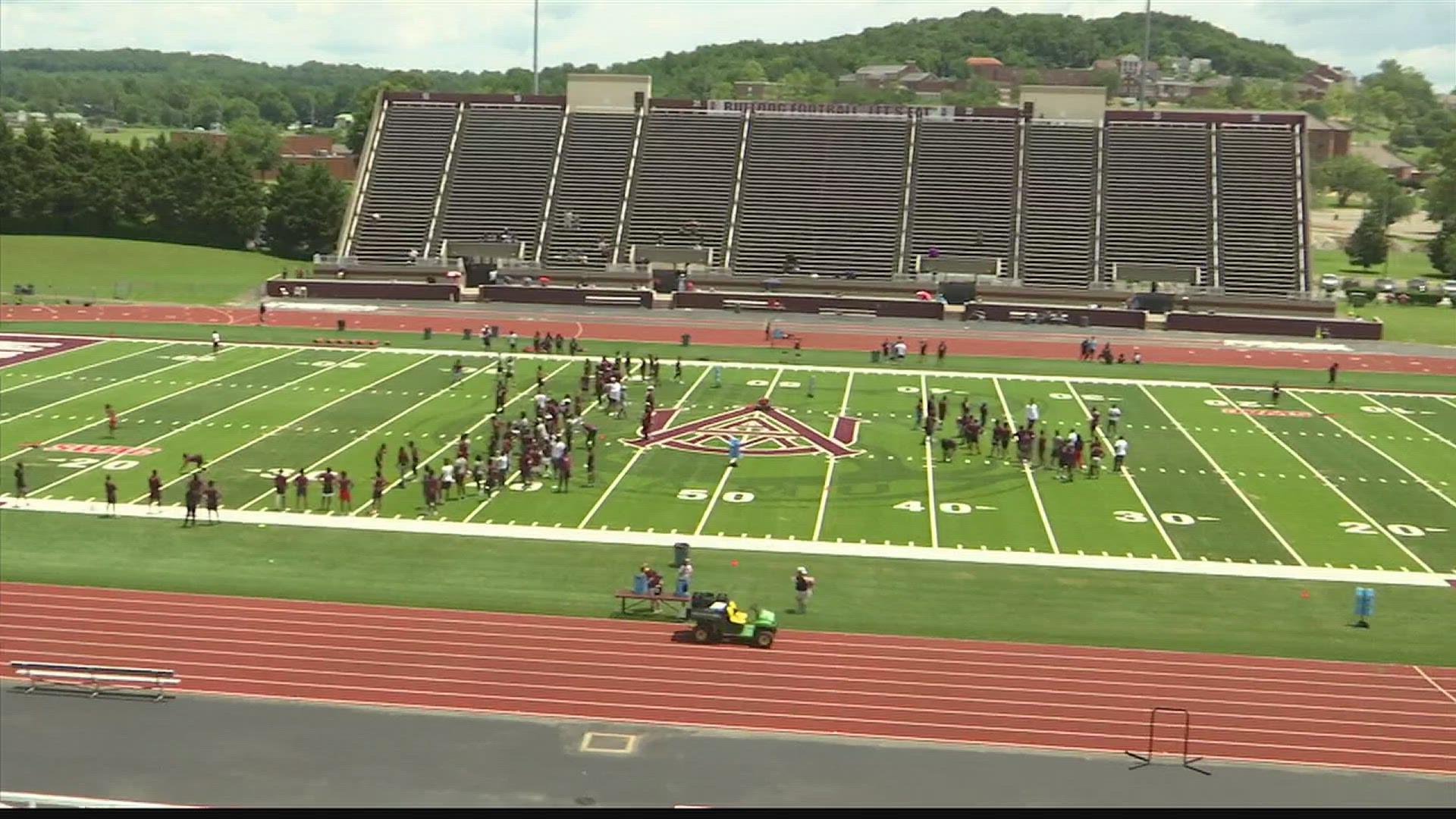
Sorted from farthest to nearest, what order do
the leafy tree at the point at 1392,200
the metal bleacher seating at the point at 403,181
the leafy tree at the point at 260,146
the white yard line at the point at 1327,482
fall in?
the leafy tree at the point at 260,146 → the leafy tree at the point at 1392,200 → the metal bleacher seating at the point at 403,181 → the white yard line at the point at 1327,482

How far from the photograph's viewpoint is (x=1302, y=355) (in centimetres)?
6431

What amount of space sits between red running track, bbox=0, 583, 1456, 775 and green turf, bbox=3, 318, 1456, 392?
3224 centimetres

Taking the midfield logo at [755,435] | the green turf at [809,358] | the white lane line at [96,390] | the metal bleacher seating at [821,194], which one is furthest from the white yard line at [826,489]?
the metal bleacher seating at [821,194]

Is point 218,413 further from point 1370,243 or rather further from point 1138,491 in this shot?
point 1370,243

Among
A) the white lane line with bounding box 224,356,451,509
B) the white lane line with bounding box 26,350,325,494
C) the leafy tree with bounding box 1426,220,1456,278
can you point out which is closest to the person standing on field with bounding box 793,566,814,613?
the white lane line with bounding box 224,356,451,509

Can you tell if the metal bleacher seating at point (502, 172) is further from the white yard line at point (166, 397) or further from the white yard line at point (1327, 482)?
the white yard line at point (1327, 482)

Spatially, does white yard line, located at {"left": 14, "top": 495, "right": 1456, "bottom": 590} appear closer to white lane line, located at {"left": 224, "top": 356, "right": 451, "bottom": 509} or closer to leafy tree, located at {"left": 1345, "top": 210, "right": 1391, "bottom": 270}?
white lane line, located at {"left": 224, "top": 356, "right": 451, "bottom": 509}

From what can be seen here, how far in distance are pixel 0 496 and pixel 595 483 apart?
14.6 meters

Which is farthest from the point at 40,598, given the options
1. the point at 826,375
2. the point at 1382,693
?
the point at 826,375

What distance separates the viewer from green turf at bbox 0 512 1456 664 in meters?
27.2

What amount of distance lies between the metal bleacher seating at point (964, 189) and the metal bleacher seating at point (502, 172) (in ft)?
78.2

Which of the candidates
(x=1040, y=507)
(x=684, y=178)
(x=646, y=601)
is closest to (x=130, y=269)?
(x=684, y=178)

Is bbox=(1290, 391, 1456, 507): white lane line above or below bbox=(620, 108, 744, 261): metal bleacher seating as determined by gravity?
below

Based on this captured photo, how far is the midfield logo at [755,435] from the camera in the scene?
42.7 metres
